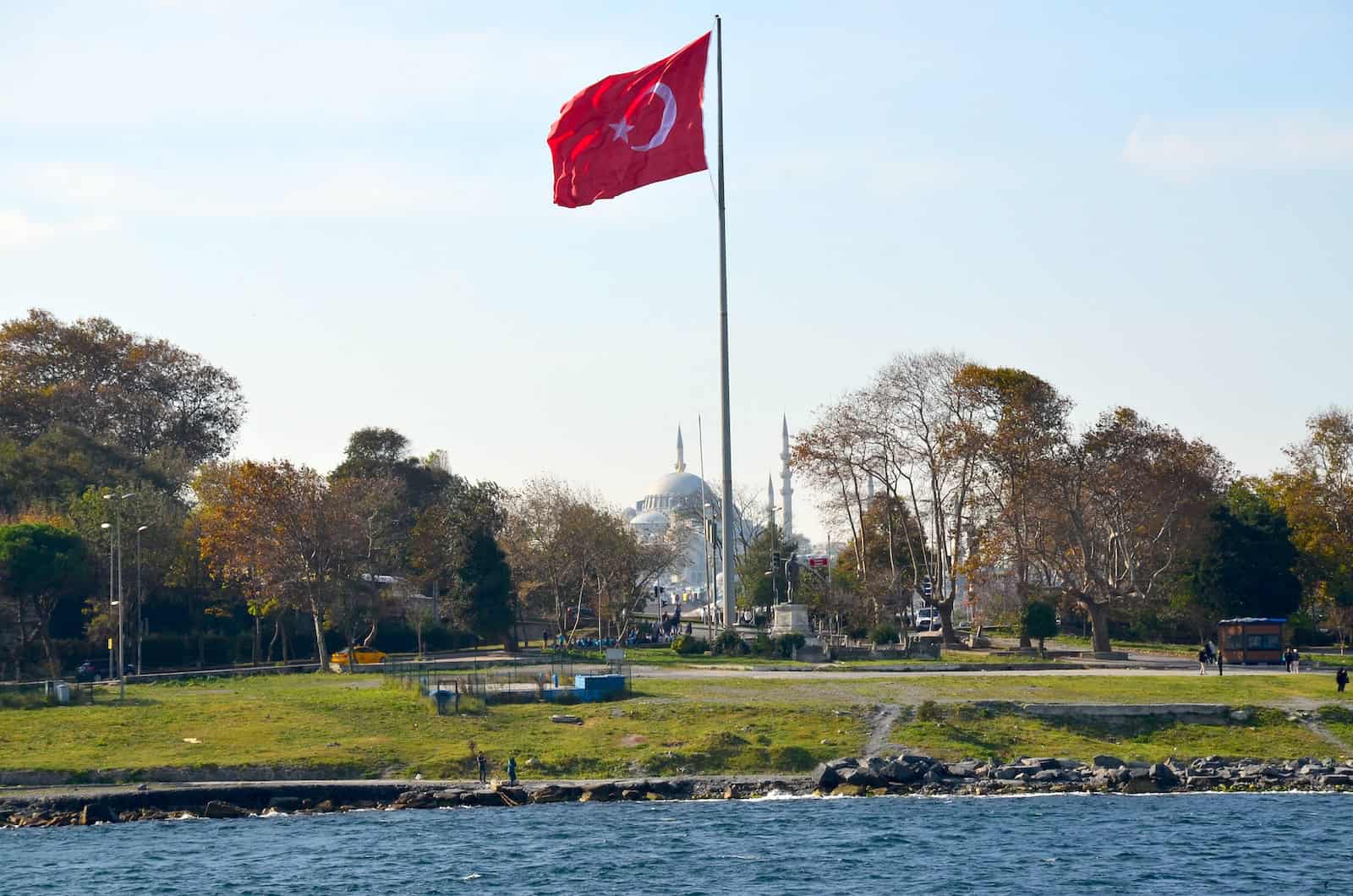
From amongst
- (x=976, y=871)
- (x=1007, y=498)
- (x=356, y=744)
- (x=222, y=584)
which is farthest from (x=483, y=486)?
(x=976, y=871)

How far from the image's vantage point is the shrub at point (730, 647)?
67.0 meters

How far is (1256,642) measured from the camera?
63.4 m

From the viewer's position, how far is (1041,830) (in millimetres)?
36719

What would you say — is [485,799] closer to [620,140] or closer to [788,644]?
[620,140]

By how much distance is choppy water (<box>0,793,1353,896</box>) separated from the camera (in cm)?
3247

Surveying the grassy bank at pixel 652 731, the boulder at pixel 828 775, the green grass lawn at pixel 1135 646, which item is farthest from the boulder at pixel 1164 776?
the green grass lawn at pixel 1135 646

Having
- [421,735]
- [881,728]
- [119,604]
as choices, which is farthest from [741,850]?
[119,604]

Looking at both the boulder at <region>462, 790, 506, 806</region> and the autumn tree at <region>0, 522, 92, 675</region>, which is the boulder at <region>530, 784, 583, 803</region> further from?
the autumn tree at <region>0, 522, 92, 675</region>

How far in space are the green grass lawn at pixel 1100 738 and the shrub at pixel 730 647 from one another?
20.6m

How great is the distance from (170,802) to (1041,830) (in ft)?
68.5

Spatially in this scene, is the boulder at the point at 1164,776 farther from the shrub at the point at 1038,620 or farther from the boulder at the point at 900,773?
the shrub at the point at 1038,620

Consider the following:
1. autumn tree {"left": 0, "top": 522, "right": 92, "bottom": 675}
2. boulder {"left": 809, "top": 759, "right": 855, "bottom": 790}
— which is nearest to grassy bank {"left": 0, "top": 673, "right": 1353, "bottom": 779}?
boulder {"left": 809, "top": 759, "right": 855, "bottom": 790}

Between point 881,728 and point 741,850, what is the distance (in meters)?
11.7

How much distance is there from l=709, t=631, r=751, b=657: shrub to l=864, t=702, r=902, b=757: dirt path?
62.8 feet
